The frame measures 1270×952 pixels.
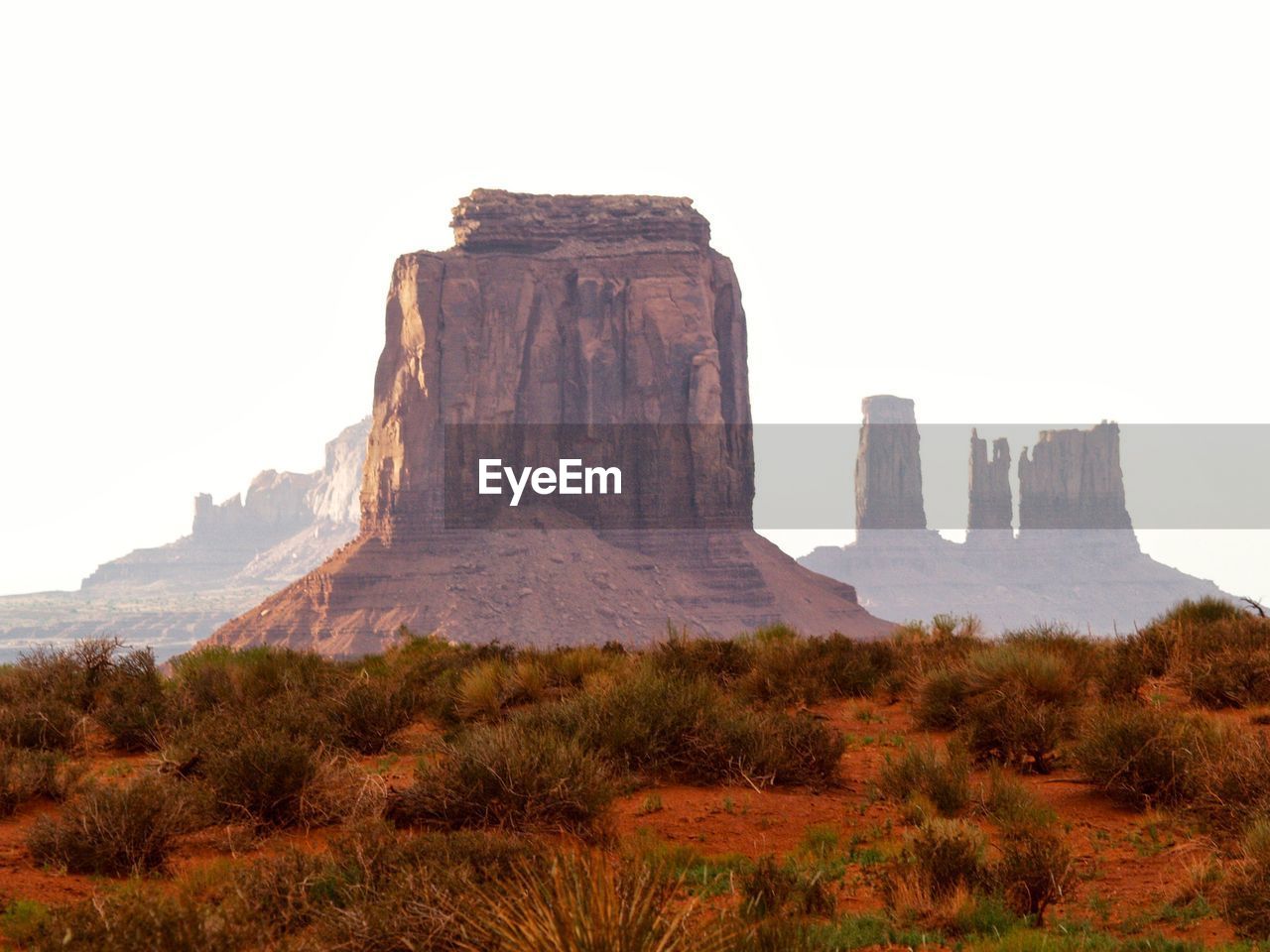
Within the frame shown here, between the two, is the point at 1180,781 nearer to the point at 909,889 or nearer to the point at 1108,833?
the point at 1108,833

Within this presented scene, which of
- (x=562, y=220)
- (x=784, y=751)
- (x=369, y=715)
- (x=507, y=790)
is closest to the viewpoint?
(x=507, y=790)

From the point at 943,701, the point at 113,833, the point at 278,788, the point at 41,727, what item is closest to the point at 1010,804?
the point at 943,701

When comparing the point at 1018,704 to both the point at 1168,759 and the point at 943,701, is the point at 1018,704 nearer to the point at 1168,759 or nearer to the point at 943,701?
the point at 943,701

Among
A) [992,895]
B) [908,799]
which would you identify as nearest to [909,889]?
[992,895]

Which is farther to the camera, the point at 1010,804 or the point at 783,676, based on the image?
the point at 783,676

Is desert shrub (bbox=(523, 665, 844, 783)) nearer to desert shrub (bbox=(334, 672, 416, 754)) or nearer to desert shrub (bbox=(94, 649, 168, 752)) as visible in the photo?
desert shrub (bbox=(334, 672, 416, 754))

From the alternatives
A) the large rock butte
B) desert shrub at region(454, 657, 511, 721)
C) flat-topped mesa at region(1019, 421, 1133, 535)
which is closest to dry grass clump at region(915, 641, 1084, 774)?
desert shrub at region(454, 657, 511, 721)

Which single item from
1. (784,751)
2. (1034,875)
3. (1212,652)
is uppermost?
(1212,652)

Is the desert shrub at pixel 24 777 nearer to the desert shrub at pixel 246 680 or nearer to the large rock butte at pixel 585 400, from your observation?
the desert shrub at pixel 246 680
